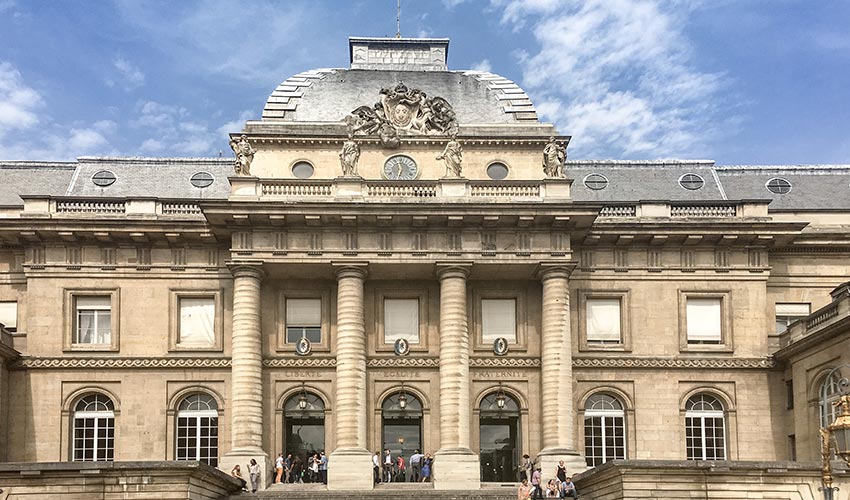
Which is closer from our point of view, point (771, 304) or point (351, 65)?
point (771, 304)

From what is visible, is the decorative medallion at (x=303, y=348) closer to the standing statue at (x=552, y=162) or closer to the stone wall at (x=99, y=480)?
the standing statue at (x=552, y=162)

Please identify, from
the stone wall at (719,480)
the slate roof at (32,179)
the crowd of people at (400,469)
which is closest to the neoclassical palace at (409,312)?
the crowd of people at (400,469)

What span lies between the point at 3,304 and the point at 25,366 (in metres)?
3.07

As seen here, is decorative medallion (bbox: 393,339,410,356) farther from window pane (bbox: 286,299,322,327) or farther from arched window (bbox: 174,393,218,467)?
arched window (bbox: 174,393,218,467)

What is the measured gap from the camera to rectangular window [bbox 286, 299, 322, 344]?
141 ft

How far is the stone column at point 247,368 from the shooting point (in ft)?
132

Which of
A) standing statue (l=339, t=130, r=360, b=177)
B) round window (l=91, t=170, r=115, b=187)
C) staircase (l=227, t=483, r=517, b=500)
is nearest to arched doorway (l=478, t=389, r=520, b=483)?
staircase (l=227, t=483, r=517, b=500)

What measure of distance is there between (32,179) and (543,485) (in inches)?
976

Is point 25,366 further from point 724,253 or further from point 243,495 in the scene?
point 724,253

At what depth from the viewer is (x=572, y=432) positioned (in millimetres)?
41156

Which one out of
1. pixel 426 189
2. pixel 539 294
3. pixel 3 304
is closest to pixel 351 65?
pixel 426 189

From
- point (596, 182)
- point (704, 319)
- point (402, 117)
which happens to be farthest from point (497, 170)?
point (704, 319)

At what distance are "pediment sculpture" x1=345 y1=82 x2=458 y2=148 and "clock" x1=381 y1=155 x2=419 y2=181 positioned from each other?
0.62 metres

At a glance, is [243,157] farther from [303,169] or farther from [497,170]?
[497,170]
